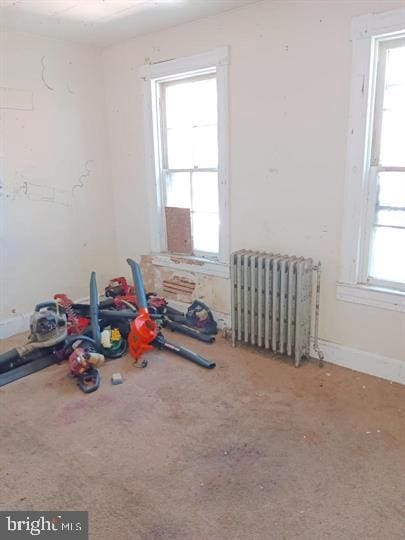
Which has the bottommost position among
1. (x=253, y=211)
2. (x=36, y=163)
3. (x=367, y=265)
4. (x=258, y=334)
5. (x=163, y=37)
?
(x=258, y=334)

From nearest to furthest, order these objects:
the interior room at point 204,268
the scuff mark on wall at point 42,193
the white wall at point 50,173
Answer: the interior room at point 204,268 → the white wall at point 50,173 → the scuff mark on wall at point 42,193

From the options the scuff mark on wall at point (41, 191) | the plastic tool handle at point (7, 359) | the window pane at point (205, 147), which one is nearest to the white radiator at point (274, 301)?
the window pane at point (205, 147)

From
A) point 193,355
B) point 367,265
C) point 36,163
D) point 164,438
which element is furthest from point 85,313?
point 367,265

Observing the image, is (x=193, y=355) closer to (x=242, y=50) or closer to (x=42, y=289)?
(x=42, y=289)

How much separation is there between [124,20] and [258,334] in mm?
2611

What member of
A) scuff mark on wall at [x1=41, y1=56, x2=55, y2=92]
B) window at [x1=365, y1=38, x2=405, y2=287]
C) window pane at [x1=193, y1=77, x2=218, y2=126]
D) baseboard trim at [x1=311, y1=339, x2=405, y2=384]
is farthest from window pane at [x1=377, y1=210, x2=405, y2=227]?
scuff mark on wall at [x1=41, y1=56, x2=55, y2=92]

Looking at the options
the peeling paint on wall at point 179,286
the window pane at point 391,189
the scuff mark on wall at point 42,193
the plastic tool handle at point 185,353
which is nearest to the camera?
the window pane at point 391,189

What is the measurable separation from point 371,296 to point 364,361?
47 centimetres

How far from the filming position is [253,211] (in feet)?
10.7

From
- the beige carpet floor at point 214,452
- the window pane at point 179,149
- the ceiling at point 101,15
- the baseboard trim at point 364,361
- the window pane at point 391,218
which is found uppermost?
the ceiling at point 101,15

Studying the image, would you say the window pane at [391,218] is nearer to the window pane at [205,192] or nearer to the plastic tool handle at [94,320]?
the window pane at [205,192]

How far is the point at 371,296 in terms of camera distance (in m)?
2.77

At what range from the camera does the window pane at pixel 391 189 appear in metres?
2.61

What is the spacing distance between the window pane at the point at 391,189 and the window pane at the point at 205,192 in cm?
135
